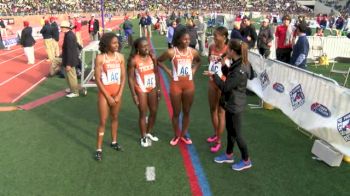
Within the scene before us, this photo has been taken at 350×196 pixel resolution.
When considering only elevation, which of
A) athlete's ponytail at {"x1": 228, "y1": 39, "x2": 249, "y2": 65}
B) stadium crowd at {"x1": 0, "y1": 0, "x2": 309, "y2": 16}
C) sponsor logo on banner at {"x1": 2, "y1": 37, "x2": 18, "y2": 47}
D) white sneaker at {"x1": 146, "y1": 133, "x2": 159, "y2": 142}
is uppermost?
stadium crowd at {"x1": 0, "y1": 0, "x2": 309, "y2": 16}

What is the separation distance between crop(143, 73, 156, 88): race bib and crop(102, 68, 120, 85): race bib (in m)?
0.52

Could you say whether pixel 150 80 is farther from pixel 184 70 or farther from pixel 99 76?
pixel 99 76

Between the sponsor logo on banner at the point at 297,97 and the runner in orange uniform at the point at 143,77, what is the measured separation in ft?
9.79

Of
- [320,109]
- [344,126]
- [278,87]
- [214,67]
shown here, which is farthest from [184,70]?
[278,87]

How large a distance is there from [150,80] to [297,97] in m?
3.21

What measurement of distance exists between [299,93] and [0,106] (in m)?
7.65

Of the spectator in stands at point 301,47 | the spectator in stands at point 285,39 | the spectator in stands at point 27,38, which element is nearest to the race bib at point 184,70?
the spectator in stands at point 301,47

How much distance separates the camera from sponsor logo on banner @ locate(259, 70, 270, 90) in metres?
8.29

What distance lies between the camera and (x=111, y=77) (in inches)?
213

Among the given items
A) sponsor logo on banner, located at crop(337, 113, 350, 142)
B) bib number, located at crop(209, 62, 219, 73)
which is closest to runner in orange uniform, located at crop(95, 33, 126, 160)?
bib number, located at crop(209, 62, 219, 73)

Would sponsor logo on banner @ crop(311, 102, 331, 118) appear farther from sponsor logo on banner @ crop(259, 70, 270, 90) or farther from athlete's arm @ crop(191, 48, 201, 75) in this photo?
athlete's arm @ crop(191, 48, 201, 75)

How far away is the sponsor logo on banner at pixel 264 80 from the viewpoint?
27.2 feet

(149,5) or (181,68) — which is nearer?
(181,68)

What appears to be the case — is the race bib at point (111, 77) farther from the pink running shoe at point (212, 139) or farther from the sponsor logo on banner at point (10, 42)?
the sponsor logo on banner at point (10, 42)
